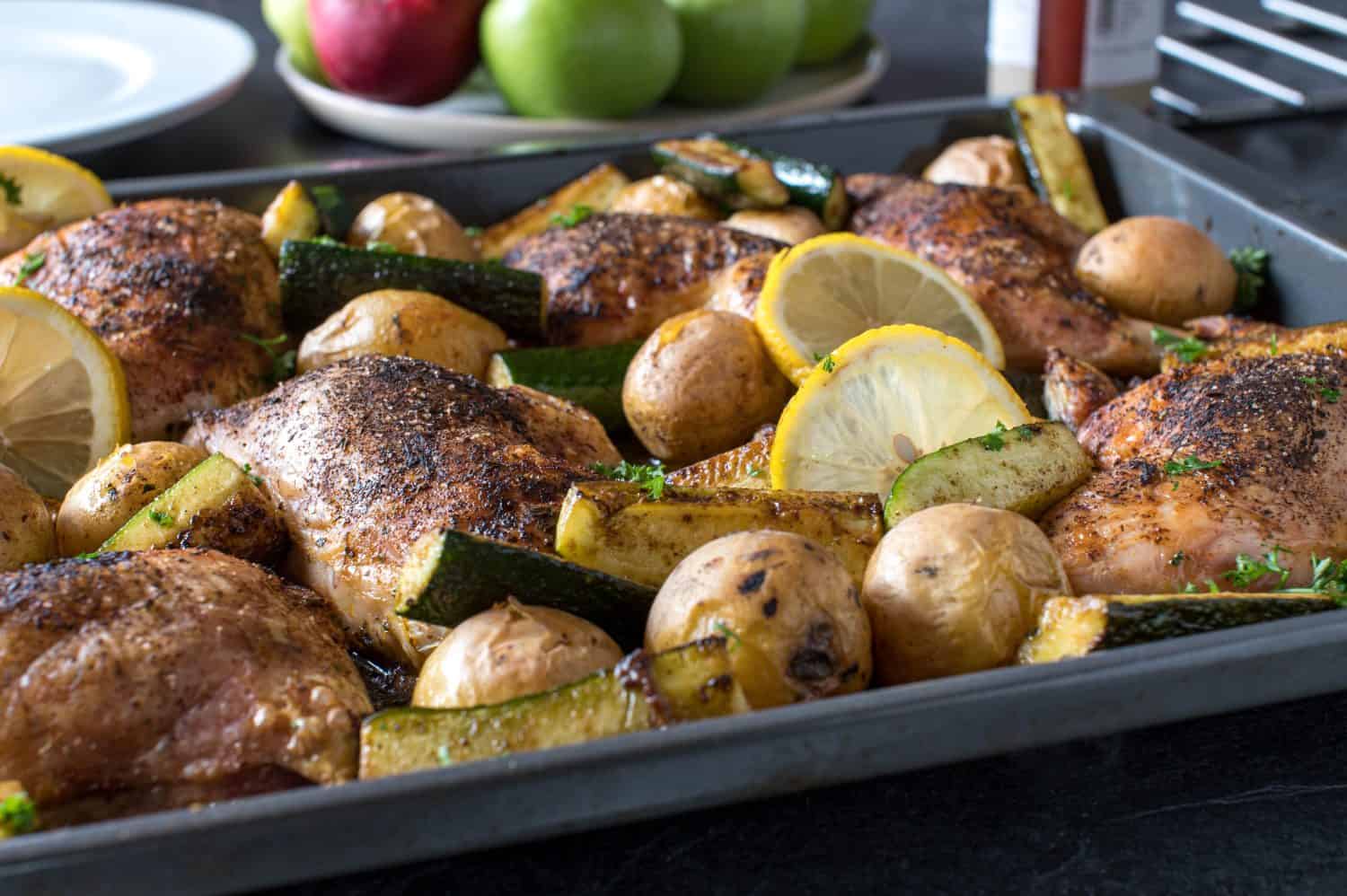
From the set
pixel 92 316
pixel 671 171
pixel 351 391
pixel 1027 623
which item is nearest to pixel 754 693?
pixel 1027 623

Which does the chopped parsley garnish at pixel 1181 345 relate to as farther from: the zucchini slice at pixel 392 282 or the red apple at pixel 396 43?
the red apple at pixel 396 43

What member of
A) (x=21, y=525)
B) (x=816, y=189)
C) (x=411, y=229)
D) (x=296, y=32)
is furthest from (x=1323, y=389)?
(x=296, y=32)

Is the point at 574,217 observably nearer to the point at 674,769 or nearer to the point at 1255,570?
the point at 1255,570

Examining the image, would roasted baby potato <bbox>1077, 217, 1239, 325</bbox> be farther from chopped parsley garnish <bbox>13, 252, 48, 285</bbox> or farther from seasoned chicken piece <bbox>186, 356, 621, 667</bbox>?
chopped parsley garnish <bbox>13, 252, 48, 285</bbox>

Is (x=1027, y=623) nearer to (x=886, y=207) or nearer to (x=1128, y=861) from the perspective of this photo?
(x=1128, y=861)

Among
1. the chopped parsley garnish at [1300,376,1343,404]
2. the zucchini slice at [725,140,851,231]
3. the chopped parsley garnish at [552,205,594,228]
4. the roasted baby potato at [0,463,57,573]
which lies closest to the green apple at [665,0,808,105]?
the zucchini slice at [725,140,851,231]

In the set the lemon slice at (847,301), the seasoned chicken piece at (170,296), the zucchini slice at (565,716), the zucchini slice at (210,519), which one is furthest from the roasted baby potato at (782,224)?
the zucchini slice at (565,716)

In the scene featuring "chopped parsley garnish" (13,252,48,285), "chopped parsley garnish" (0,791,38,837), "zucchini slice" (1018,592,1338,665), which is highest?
"chopped parsley garnish" (13,252,48,285)
